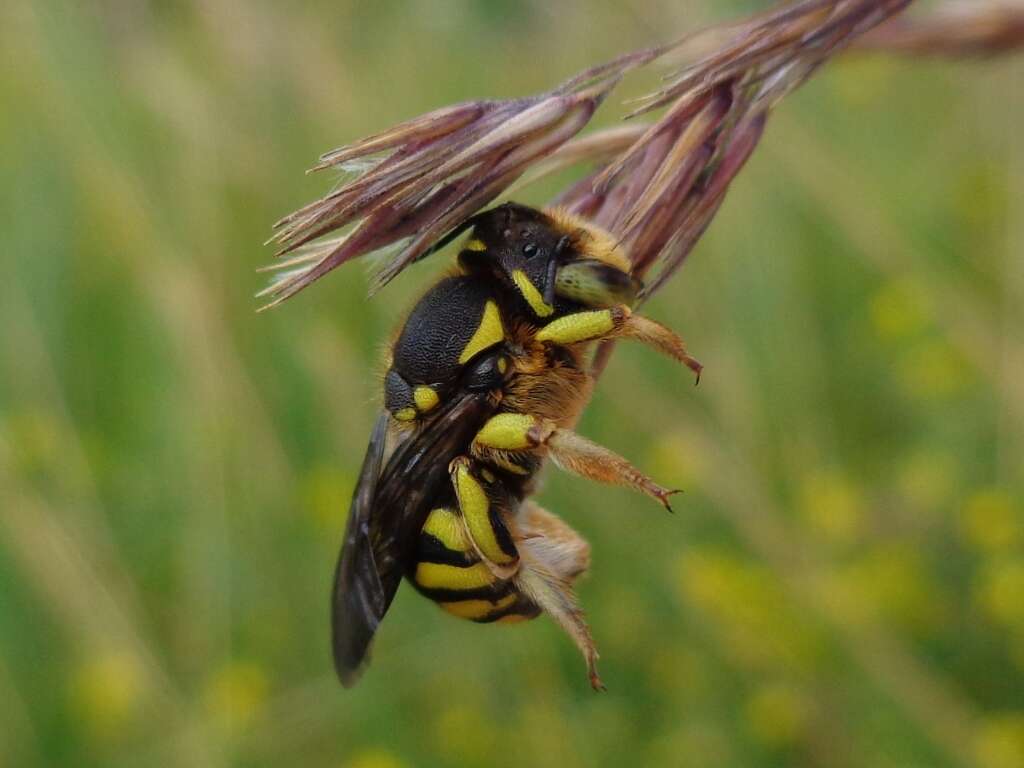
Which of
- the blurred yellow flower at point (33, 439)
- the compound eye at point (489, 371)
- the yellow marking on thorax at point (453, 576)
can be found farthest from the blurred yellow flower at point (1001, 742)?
the blurred yellow flower at point (33, 439)

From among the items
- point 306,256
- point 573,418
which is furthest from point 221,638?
point 306,256

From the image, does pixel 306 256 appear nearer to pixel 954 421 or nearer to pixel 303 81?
pixel 303 81

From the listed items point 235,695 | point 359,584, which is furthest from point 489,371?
point 235,695

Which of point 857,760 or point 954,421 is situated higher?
point 954,421

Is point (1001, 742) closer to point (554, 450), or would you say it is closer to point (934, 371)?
point (934, 371)

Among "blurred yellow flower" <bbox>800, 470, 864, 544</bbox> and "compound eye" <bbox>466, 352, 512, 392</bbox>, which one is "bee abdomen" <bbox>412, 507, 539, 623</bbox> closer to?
"compound eye" <bbox>466, 352, 512, 392</bbox>
